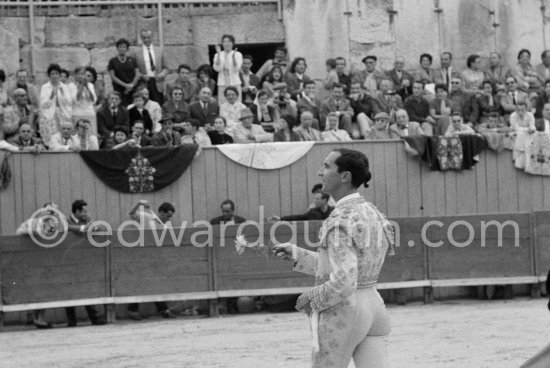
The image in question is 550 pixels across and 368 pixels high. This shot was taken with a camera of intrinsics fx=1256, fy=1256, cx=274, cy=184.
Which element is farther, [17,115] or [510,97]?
[510,97]

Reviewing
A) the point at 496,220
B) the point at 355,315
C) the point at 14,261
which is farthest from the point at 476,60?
the point at 355,315

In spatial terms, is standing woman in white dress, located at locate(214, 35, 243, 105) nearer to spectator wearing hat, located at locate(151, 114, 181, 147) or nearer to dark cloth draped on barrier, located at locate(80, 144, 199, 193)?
spectator wearing hat, located at locate(151, 114, 181, 147)

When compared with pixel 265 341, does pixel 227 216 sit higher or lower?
higher

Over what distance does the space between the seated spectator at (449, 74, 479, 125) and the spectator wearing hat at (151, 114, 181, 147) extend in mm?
3844

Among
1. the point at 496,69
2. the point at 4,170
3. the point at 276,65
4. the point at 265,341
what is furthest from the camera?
the point at 496,69

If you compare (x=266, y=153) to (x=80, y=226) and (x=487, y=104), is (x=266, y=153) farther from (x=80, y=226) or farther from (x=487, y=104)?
(x=487, y=104)

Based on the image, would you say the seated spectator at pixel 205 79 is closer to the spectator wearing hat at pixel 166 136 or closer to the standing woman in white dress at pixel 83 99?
the spectator wearing hat at pixel 166 136

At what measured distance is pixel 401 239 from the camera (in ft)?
48.6

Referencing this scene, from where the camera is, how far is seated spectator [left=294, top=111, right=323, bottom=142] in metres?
15.4

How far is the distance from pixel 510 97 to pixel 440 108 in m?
1.15

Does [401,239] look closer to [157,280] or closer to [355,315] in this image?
[157,280]

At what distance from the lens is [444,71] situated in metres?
17.6

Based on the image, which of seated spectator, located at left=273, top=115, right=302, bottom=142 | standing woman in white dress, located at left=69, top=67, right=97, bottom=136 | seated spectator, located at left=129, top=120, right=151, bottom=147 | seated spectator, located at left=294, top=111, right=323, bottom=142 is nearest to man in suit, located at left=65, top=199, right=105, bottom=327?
seated spectator, located at left=129, top=120, right=151, bottom=147

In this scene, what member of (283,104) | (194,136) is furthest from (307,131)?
(194,136)
